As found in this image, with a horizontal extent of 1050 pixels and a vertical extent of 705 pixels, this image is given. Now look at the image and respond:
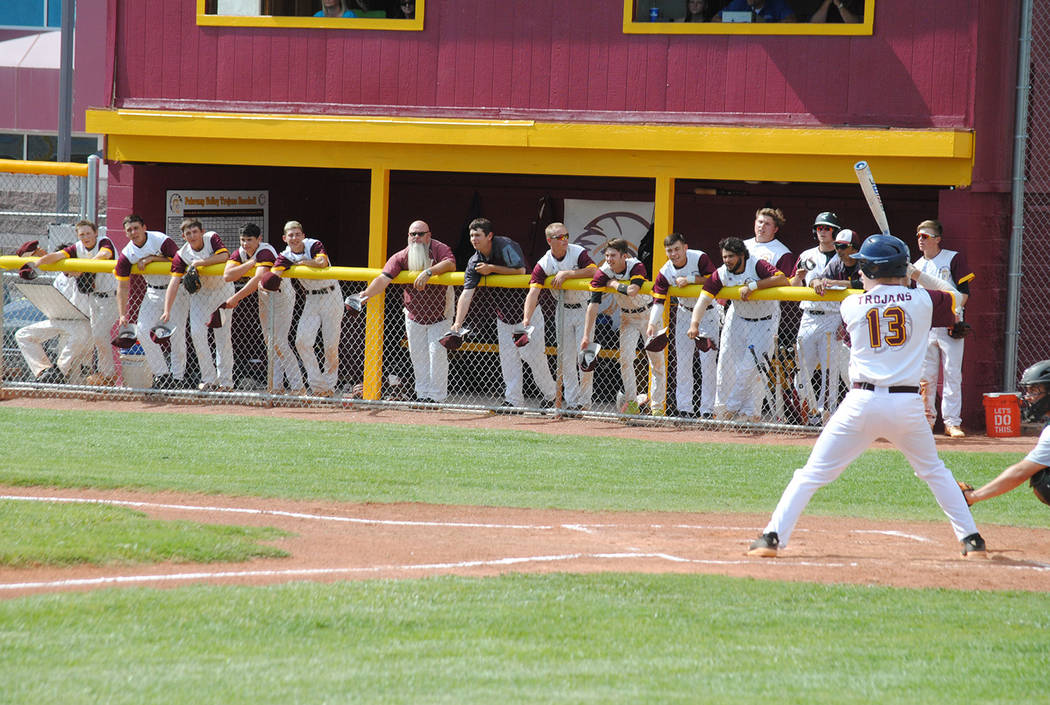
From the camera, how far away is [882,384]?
723 centimetres

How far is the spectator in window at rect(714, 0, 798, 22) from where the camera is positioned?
14.6m

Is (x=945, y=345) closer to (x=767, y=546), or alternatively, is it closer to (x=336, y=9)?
(x=767, y=546)

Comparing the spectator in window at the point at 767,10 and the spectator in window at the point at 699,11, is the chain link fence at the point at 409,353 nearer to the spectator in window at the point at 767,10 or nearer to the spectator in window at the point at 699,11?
the spectator in window at the point at 767,10

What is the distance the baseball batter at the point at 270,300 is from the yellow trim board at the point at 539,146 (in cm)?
184

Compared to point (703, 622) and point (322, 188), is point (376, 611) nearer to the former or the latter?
point (703, 622)

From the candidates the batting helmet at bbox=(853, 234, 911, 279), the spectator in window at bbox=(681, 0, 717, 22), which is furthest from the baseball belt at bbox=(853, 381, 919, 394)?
the spectator in window at bbox=(681, 0, 717, 22)

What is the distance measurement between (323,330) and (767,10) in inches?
229

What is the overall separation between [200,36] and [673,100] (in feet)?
18.0

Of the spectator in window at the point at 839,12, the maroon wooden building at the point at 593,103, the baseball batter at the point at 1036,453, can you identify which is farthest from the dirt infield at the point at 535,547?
the spectator in window at the point at 839,12

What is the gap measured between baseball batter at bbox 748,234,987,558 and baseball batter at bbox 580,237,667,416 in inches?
217

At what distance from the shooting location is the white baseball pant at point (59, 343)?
14242 millimetres

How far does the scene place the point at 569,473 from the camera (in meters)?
10.8

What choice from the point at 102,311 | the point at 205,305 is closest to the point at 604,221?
the point at 205,305

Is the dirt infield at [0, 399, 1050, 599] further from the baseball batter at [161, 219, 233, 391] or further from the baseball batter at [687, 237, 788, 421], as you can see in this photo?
the baseball batter at [161, 219, 233, 391]
